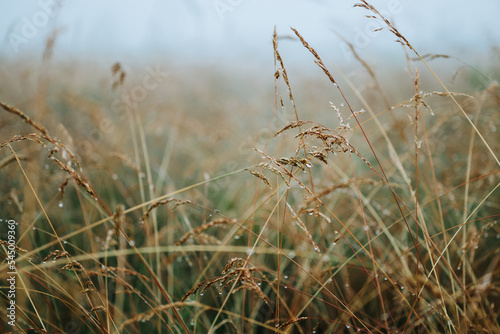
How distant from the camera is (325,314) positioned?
151cm

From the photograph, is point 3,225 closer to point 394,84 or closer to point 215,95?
point 215,95

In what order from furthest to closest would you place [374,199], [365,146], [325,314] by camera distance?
[365,146] → [374,199] → [325,314]

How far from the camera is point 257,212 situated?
190 cm

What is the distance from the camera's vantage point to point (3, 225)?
173cm

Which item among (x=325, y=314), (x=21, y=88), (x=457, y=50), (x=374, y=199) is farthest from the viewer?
(x=21, y=88)

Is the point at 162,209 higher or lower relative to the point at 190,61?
lower

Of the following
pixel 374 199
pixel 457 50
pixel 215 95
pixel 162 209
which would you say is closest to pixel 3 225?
pixel 162 209

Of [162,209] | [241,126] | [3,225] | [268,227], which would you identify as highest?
[241,126]

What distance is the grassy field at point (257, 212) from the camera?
95cm

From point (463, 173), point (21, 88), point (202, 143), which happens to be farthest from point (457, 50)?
point (21, 88)

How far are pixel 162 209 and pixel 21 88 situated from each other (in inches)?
94.3

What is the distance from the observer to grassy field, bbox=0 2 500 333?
37.6 inches

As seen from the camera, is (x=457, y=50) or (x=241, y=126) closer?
(x=457, y=50)

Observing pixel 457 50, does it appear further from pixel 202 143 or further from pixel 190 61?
pixel 190 61
